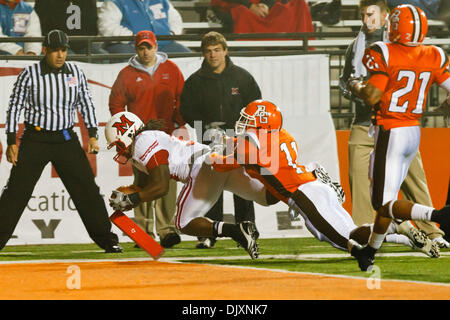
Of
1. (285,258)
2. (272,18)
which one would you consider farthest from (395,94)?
(272,18)

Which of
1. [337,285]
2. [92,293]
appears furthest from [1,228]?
[337,285]

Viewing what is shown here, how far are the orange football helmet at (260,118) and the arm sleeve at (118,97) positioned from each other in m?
2.16

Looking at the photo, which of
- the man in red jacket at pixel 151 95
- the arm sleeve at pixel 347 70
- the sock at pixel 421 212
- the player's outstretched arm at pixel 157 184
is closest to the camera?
the sock at pixel 421 212

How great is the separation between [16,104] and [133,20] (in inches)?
106

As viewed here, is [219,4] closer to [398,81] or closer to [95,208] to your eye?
[95,208]

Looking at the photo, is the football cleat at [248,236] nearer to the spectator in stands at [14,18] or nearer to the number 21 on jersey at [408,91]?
the number 21 on jersey at [408,91]

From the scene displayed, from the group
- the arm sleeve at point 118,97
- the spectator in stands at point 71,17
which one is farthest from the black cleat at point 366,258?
the spectator in stands at point 71,17

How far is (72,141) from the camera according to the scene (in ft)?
25.6

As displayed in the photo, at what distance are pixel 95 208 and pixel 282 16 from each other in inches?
149

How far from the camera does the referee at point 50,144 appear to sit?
25.2 feet

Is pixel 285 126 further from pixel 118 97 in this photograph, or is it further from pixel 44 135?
pixel 44 135

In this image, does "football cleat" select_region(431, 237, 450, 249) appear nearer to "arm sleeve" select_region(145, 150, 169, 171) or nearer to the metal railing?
the metal railing

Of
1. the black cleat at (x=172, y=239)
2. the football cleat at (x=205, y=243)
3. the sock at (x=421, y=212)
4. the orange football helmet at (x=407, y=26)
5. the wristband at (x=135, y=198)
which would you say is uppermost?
the orange football helmet at (x=407, y=26)

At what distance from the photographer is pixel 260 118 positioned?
6746mm
